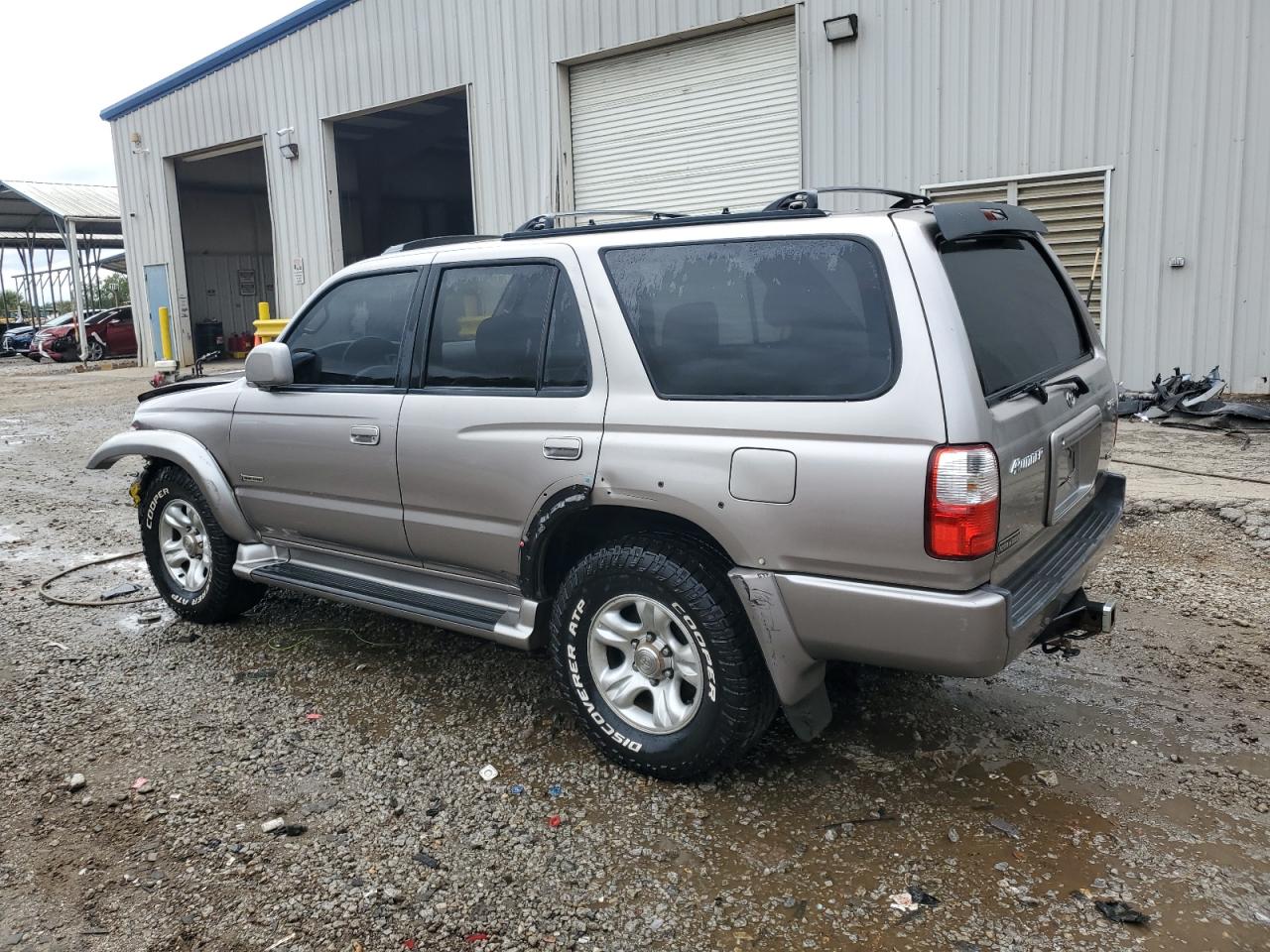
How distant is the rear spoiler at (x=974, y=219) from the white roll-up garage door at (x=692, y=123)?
28.5ft

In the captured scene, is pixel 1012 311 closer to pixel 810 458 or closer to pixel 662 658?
pixel 810 458

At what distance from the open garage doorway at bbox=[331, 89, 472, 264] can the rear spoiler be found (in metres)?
19.5

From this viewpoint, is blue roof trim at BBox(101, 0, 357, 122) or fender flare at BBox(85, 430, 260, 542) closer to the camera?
fender flare at BBox(85, 430, 260, 542)

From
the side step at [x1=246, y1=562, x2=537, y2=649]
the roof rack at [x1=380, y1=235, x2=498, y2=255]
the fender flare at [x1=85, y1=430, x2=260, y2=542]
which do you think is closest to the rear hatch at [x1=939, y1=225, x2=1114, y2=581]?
the side step at [x1=246, y1=562, x2=537, y2=649]

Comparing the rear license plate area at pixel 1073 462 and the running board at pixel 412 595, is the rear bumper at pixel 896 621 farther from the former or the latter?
the running board at pixel 412 595

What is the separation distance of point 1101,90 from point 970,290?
8.04m

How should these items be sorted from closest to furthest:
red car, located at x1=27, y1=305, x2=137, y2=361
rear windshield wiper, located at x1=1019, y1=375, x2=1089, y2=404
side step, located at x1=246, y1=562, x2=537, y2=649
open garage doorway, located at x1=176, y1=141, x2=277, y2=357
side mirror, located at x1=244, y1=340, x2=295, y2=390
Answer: rear windshield wiper, located at x1=1019, y1=375, x2=1089, y2=404
side step, located at x1=246, y1=562, x2=537, y2=649
side mirror, located at x1=244, y1=340, x2=295, y2=390
open garage doorway, located at x1=176, y1=141, x2=277, y2=357
red car, located at x1=27, y1=305, x2=137, y2=361

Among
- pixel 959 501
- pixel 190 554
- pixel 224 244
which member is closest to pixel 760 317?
pixel 959 501

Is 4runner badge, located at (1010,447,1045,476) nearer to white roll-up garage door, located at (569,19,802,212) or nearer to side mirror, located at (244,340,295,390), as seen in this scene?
side mirror, located at (244,340,295,390)

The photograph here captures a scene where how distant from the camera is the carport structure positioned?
25.8 metres

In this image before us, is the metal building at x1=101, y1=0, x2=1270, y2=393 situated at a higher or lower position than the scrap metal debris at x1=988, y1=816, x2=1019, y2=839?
higher

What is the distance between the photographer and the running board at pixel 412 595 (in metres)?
3.77

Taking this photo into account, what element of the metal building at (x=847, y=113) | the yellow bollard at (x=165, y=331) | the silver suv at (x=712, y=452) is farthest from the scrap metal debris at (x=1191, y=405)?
the yellow bollard at (x=165, y=331)

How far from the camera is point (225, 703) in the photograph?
4.22 metres
